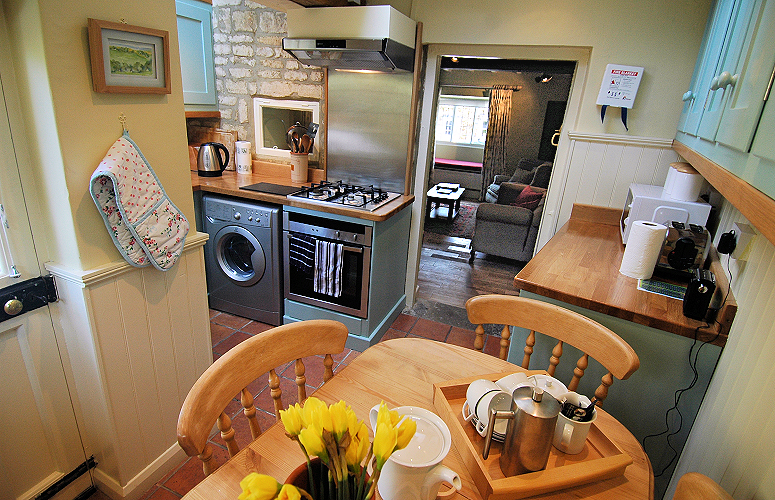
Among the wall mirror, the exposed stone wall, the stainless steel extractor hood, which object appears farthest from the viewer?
the wall mirror

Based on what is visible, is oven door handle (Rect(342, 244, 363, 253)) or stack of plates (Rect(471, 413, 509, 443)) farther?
oven door handle (Rect(342, 244, 363, 253))

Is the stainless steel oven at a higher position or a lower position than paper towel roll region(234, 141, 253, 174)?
lower

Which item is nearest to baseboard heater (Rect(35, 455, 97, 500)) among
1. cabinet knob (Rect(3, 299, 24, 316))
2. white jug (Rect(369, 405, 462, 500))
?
cabinet knob (Rect(3, 299, 24, 316))

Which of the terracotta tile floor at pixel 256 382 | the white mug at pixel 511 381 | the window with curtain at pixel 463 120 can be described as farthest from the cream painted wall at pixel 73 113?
the window with curtain at pixel 463 120

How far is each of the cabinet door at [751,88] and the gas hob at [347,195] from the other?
1752 mm

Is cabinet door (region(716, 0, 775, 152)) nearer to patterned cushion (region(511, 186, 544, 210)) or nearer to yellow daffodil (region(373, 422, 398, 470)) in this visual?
yellow daffodil (region(373, 422, 398, 470))

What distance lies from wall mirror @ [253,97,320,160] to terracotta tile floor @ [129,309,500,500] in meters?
1.39

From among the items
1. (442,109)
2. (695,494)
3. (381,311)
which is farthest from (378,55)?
(442,109)

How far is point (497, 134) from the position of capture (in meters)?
8.12

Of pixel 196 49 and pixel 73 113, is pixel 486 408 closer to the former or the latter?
pixel 73 113

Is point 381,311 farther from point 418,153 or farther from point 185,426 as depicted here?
point 185,426

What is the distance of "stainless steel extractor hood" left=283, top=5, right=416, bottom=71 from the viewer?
2346 mm

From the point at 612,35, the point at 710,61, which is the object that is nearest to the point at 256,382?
the point at 710,61

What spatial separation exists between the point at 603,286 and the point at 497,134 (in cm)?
701
